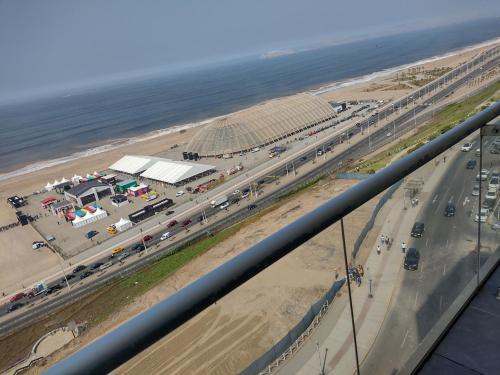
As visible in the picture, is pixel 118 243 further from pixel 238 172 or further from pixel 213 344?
pixel 213 344

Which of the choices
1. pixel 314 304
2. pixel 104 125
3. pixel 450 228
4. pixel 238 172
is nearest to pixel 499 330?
pixel 450 228

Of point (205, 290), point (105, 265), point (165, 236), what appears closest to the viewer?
point (205, 290)

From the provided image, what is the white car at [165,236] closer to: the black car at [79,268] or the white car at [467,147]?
the black car at [79,268]

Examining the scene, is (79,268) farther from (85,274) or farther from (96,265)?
(85,274)

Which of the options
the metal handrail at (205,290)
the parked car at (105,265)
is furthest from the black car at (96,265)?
the metal handrail at (205,290)

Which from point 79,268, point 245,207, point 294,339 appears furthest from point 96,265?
point 294,339

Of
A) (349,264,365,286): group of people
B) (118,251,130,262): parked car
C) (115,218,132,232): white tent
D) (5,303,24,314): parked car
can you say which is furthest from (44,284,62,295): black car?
(349,264,365,286): group of people
